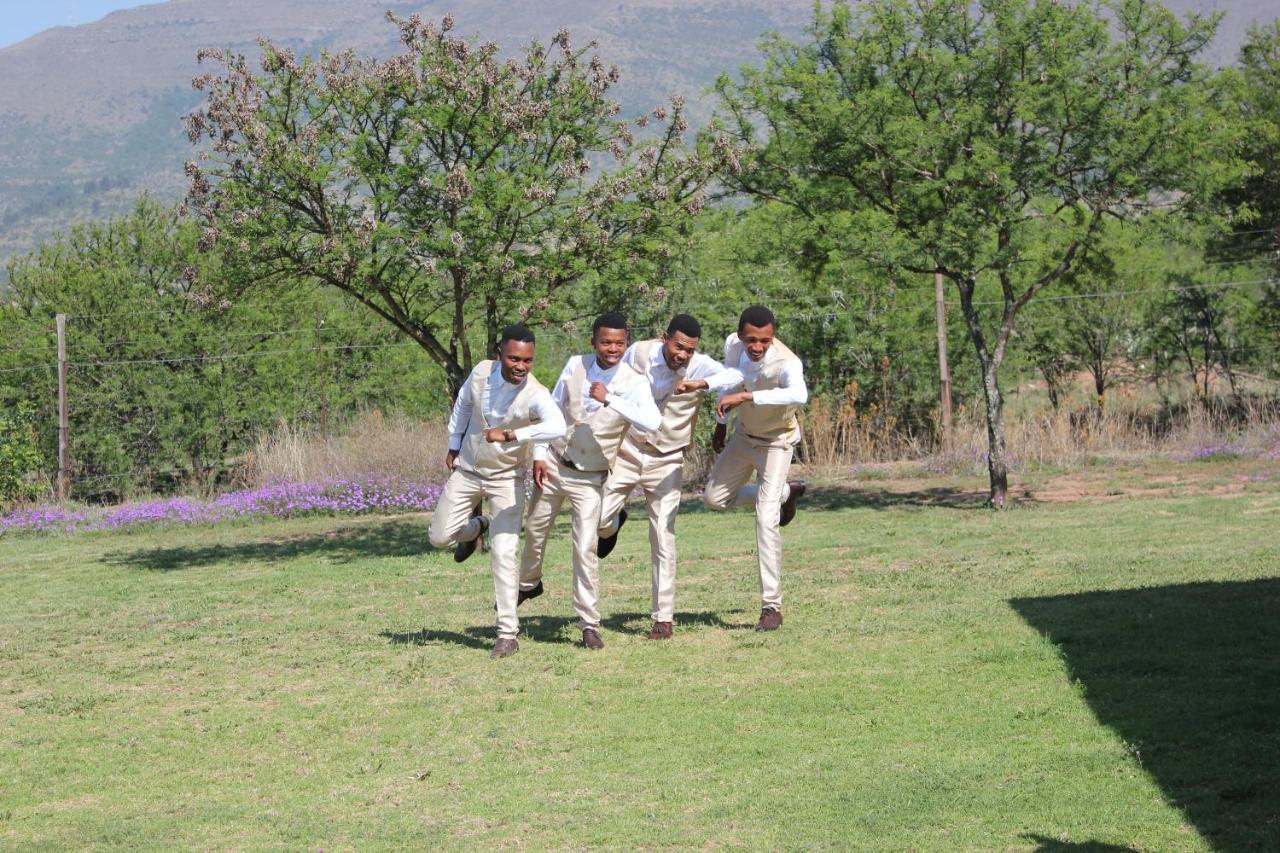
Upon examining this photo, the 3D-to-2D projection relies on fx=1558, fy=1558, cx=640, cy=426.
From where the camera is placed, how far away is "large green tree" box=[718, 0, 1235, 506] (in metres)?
18.2

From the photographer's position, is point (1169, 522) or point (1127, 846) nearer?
point (1127, 846)

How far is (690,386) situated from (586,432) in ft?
2.56

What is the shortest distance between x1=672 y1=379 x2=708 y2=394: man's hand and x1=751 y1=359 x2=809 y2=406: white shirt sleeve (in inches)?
13.6

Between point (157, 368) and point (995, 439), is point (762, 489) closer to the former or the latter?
point (995, 439)

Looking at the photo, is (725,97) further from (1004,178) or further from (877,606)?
(877,606)

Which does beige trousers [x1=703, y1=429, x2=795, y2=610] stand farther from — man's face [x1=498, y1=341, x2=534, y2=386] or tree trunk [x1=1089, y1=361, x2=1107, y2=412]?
tree trunk [x1=1089, y1=361, x2=1107, y2=412]

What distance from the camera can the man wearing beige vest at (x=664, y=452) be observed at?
1077 cm

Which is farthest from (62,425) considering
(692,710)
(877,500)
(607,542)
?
(692,710)

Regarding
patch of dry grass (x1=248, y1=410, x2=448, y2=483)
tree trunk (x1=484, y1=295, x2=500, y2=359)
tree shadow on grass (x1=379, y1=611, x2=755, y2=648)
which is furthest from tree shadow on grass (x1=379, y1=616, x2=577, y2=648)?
patch of dry grass (x1=248, y1=410, x2=448, y2=483)

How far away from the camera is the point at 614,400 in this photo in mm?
10281

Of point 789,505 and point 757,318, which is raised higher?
point 757,318

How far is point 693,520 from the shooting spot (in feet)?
64.4

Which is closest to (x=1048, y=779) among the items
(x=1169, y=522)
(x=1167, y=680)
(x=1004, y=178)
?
(x=1167, y=680)

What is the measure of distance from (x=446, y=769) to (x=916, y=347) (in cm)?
2015
